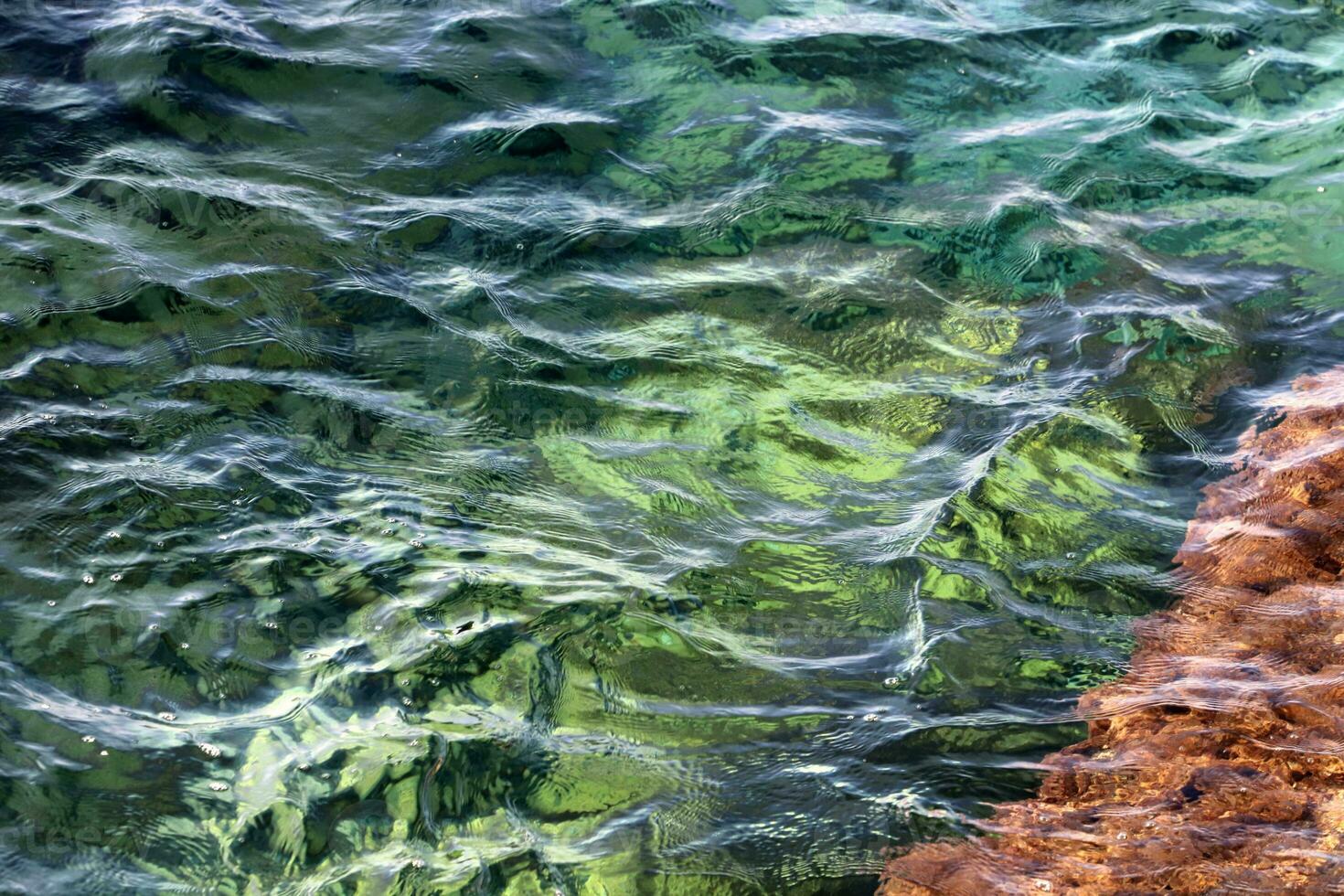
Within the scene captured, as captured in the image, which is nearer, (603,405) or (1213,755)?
(1213,755)

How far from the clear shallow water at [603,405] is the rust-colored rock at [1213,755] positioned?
0.14 metres

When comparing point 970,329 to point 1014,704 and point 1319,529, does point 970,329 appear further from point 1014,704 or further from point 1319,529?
point 1014,704

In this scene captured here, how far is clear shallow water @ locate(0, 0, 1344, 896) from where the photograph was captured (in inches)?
133

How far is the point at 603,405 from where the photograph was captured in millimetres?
4855

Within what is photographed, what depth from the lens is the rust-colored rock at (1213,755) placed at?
9.86 ft

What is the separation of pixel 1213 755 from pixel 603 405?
8.91 feet

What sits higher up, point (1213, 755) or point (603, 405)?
point (603, 405)

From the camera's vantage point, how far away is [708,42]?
718 centimetres

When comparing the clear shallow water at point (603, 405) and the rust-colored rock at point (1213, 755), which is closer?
the rust-colored rock at point (1213, 755)

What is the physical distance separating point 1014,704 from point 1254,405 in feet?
7.63

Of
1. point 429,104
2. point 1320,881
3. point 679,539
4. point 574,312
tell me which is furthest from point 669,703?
point 429,104

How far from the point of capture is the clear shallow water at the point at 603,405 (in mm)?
3385

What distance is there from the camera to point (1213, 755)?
10.9 feet

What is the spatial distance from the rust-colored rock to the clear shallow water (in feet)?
0.47
